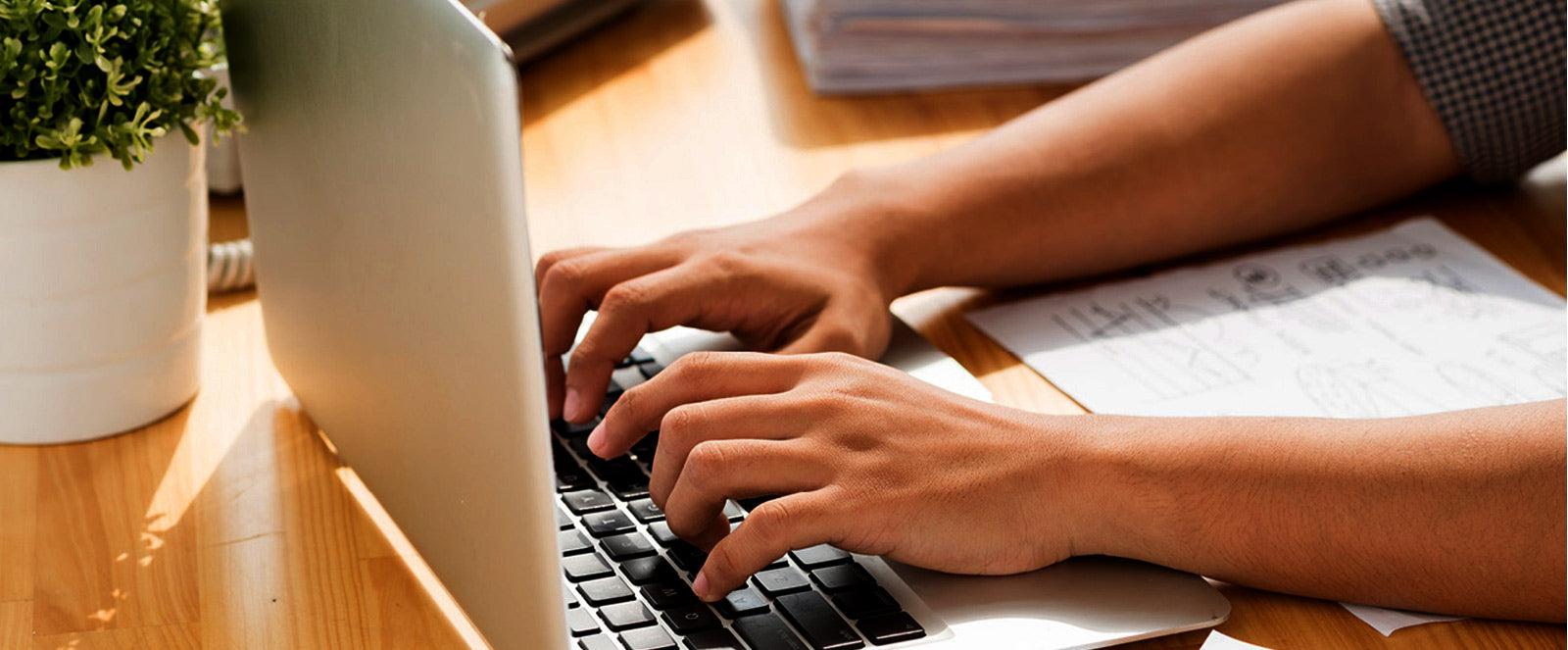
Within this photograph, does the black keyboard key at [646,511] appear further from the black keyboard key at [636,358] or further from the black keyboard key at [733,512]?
the black keyboard key at [636,358]

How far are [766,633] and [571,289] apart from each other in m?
0.24

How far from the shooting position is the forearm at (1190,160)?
0.87 metres

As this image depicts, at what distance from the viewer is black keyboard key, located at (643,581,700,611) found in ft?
1.90

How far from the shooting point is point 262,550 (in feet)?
2.14

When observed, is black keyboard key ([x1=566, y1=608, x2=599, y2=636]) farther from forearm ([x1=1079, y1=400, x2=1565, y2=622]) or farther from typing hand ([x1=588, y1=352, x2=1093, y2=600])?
forearm ([x1=1079, y1=400, x2=1565, y2=622])

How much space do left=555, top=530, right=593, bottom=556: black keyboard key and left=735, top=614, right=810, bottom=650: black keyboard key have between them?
0.25ft

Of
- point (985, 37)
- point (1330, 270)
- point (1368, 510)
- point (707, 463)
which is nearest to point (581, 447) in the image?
point (707, 463)

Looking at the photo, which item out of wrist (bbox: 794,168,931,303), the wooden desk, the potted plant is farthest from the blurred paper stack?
the potted plant

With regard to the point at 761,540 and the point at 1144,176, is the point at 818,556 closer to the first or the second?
the point at 761,540

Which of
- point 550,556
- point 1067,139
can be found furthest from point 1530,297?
point 550,556

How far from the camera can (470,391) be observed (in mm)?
503

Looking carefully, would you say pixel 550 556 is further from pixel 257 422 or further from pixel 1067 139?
pixel 1067 139

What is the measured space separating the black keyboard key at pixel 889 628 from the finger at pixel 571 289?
0.24m

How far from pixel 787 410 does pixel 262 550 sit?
23 cm
